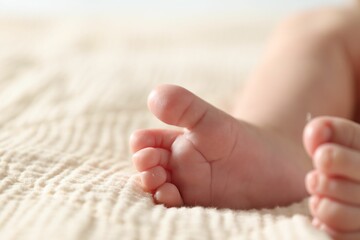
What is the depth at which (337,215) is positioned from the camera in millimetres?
521

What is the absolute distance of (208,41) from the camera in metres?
1.47

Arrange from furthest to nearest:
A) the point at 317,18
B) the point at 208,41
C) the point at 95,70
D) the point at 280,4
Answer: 1. the point at 280,4
2. the point at 208,41
3. the point at 95,70
4. the point at 317,18

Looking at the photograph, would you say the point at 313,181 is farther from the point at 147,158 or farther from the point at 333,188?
the point at 147,158

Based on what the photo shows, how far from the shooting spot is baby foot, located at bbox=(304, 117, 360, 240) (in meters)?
0.51

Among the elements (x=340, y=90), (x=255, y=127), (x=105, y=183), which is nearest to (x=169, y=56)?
(x=340, y=90)

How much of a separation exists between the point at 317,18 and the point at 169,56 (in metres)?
0.43

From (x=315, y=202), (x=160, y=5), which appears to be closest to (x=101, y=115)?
(x=315, y=202)

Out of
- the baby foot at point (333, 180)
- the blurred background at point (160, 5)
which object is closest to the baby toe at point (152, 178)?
the baby foot at point (333, 180)

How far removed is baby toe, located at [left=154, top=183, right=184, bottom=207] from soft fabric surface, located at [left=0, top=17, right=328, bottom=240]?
0.02 m

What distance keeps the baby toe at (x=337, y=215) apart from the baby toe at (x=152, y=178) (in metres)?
0.17

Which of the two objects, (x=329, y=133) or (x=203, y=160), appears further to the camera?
(x=203, y=160)

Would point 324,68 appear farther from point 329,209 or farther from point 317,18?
point 329,209

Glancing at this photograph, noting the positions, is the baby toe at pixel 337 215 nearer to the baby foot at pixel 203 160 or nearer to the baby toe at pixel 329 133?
the baby toe at pixel 329 133

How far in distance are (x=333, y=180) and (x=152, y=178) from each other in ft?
0.61
